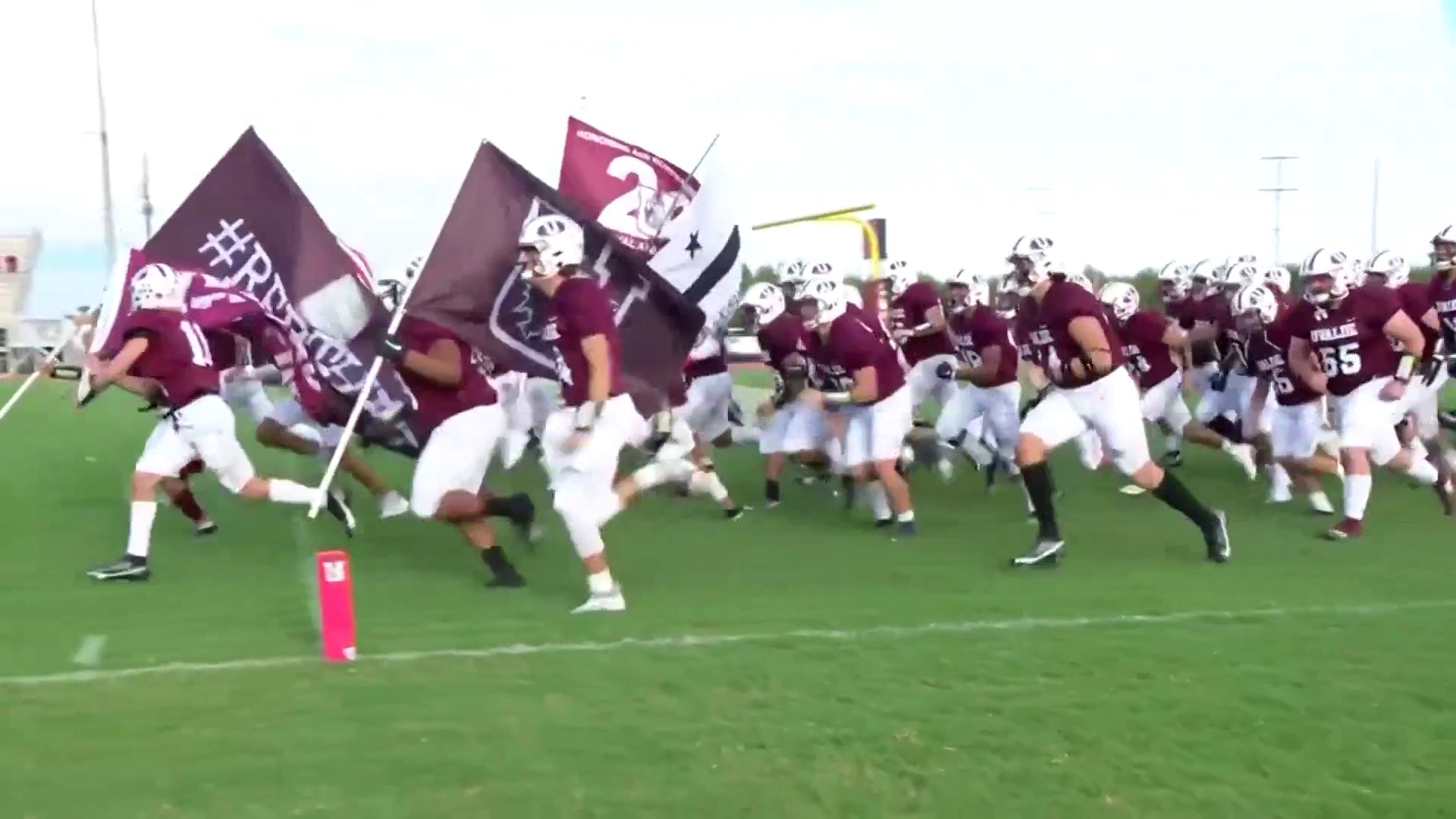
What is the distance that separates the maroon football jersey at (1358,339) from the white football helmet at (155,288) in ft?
24.1

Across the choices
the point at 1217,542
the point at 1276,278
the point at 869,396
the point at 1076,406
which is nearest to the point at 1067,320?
the point at 1076,406

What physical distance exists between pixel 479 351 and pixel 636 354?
889 mm

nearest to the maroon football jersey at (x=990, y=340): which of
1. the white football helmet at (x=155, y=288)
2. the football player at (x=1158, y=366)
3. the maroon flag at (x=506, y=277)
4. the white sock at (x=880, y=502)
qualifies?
the football player at (x=1158, y=366)

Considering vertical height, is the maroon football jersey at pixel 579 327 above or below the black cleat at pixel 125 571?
above

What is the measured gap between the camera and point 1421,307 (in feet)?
35.9

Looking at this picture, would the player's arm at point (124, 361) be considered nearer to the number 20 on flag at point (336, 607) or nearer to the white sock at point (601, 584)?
the number 20 on flag at point (336, 607)

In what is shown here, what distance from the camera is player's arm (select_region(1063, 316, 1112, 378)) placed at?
27.3ft

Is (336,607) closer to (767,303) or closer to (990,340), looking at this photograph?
(767,303)

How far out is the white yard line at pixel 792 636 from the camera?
6.07 meters

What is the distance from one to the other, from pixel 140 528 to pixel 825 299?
15.3 ft

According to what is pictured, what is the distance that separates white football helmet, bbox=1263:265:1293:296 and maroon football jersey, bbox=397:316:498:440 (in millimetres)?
7384

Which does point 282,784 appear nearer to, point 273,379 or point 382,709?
point 382,709

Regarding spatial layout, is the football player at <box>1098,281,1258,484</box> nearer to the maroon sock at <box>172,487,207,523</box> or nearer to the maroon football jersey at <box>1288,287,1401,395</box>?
the maroon football jersey at <box>1288,287,1401,395</box>

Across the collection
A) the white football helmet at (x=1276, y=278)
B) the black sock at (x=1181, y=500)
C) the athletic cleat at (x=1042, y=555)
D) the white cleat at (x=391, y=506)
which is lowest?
the white cleat at (x=391, y=506)
